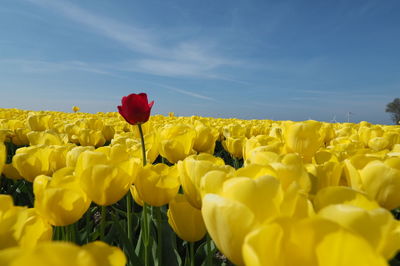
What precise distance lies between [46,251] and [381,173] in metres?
1.05

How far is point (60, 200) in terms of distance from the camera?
0.95 meters

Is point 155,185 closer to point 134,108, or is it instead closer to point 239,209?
point 239,209

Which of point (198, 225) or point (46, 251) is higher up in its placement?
point (46, 251)

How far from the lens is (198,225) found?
1.39 meters

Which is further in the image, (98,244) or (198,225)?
(198,225)

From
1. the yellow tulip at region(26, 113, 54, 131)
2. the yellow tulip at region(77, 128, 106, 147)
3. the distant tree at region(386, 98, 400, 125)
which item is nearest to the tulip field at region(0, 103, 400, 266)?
the yellow tulip at region(77, 128, 106, 147)

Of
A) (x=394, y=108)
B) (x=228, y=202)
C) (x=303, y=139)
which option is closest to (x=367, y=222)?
(x=228, y=202)

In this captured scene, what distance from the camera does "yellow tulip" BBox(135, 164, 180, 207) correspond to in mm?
1218

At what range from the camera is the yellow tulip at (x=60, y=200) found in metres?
0.94

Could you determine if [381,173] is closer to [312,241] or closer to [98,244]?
[312,241]

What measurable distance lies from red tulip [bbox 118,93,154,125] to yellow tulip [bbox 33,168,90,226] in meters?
0.85

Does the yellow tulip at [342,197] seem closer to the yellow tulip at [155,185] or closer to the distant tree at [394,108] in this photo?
the yellow tulip at [155,185]

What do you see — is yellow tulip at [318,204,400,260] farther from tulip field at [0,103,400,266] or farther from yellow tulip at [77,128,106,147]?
yellow tulip at [77,128,106,147]

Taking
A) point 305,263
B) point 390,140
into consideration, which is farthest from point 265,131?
point 305,263
